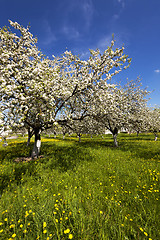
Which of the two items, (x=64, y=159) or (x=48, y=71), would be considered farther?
(x=64, y=159)

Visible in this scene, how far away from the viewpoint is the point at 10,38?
26.4ft

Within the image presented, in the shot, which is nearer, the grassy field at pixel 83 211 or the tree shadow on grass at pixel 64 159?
the grassy field at pixel 83 211

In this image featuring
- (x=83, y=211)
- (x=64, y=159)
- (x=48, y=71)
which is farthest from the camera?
(x=64, y=159)

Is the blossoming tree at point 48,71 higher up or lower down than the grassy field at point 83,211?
higher up

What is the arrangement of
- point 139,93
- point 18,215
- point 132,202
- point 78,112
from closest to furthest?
point 18,215 < point 132,202 < point 78,112 < point 139,93

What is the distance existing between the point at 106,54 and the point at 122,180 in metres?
8.32

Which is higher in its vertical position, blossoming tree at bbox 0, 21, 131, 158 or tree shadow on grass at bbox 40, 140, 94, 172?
blossoming tree at bbox 0, 21, 131, 158

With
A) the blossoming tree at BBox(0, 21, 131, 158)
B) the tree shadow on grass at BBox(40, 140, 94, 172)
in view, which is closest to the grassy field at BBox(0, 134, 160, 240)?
the tree shadow on grass at BBox(40, 140, 94, 172)

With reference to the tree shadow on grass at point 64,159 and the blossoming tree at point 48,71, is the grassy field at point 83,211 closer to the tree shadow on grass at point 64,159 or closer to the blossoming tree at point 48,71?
the tree shadow on grass at point 64,159

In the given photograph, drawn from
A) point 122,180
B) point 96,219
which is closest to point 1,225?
point 96,219

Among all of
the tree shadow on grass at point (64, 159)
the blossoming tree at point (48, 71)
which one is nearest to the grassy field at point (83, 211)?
the tree shadow on grass at point (64, 159)

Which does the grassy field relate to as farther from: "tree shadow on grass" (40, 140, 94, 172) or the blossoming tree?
the blossoming tree

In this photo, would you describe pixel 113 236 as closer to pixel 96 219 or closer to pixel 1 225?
pixel 96 219

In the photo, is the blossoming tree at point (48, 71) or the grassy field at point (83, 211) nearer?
the grassy field at point (83, 211)
